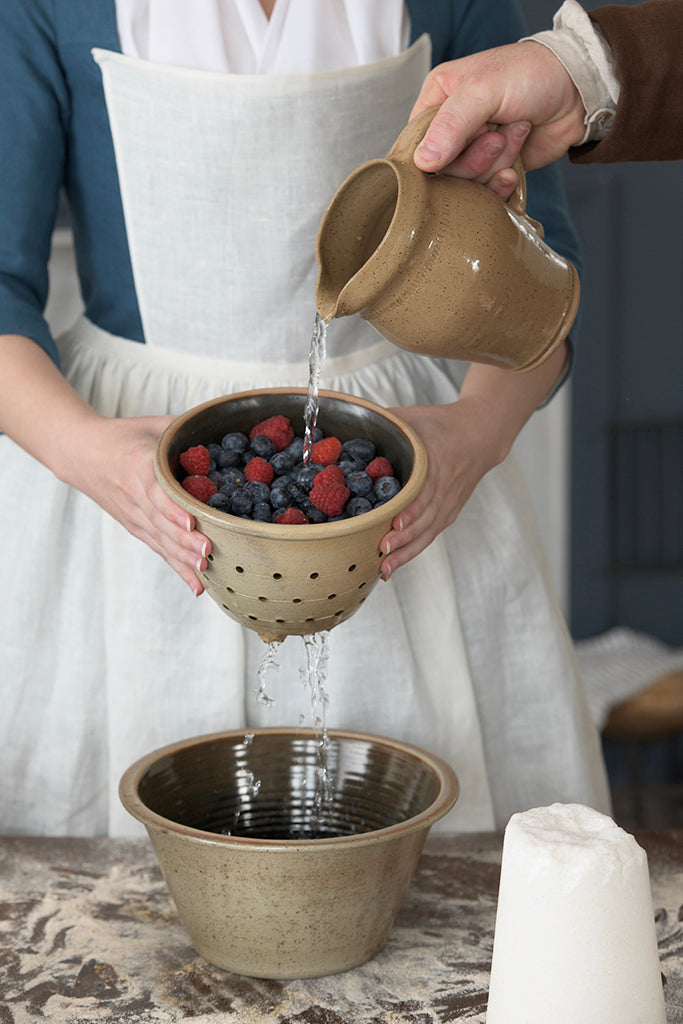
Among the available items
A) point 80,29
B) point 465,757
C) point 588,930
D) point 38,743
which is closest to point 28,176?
point 80,29

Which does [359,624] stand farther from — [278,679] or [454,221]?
[454,221]

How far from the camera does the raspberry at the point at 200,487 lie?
83 centimetres

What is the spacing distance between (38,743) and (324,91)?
760mm

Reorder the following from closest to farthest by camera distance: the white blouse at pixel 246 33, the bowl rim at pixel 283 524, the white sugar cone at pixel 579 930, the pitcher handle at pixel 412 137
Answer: the white sugar cone at pixel 579 930
the bowl rim at pixel 283 524
the pitcher handle at pixel 412 137
the white blouse at pixel 246 33

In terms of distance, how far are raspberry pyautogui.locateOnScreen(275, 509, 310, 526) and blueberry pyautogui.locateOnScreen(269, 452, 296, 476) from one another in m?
0.08

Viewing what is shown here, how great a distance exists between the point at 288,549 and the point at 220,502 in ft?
0.25

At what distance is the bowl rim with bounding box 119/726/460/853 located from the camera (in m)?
0.81

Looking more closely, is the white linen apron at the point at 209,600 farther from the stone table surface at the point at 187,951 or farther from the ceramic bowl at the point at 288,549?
the ceramic bowl at the point at 288,549

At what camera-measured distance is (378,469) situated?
874mm

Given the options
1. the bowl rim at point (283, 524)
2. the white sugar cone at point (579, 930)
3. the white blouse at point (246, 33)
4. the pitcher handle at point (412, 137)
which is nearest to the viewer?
the white sugar cone at point (579, 930)

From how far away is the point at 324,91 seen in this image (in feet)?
3.57

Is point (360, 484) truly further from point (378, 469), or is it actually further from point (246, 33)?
point (246, 33)

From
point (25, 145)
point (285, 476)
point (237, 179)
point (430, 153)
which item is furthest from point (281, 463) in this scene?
point (25, 145)

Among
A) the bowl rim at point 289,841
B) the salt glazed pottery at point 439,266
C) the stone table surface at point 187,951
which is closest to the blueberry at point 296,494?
the salt glazed pottery at point 439,266
